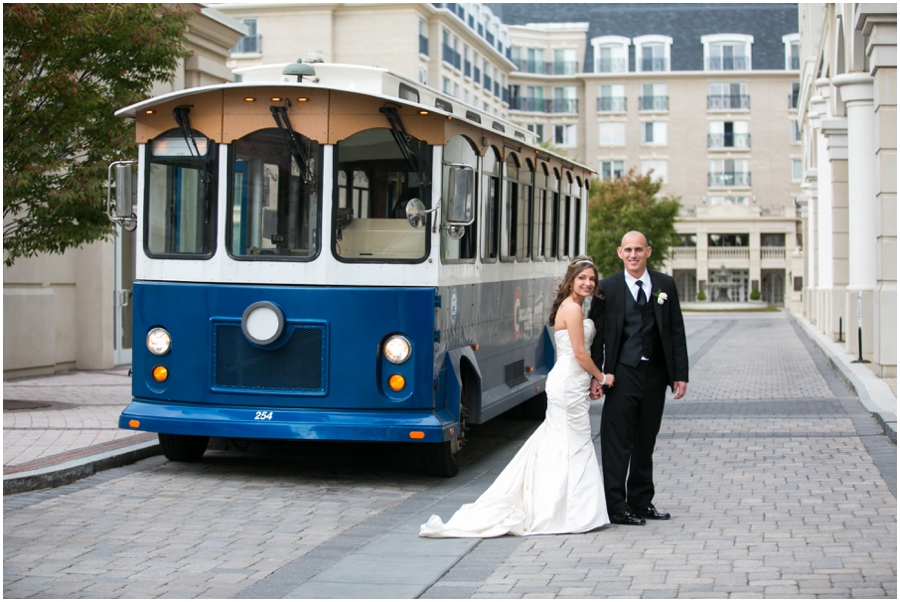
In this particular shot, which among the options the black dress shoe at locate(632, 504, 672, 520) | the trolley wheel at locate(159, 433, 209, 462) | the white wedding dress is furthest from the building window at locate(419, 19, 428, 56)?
the black dress shoe at locate(632, 504, 672, 520)

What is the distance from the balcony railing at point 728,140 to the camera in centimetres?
7694

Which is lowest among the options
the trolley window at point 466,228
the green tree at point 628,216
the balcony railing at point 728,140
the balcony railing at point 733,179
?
the trolley window at point 466,228

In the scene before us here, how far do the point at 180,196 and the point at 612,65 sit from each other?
238 feet

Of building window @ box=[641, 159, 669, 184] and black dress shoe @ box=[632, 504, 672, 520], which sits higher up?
building window @ box=[641, 159, 669, 184]

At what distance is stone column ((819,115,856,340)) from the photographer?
946 inches

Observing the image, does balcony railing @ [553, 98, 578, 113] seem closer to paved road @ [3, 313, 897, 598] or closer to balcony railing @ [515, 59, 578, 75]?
balcony railing @ [515, 59, 578, 75]

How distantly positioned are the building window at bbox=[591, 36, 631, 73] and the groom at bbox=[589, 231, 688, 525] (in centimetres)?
7342

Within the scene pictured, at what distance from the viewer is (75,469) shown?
371 inches

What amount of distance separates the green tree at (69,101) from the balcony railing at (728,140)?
66.9 meters

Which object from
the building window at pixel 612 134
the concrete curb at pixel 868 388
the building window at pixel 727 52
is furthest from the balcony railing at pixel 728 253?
the concrete curb at pixel 868 388

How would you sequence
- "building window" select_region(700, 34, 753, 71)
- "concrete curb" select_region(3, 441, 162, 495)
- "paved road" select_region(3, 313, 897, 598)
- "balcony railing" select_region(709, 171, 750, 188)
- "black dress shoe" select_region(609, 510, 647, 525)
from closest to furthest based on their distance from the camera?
1. "paved road" select_region(3, 313, 897, 598)
2. "black dress shoe" select_region(609, 510, 647, 525)
3. "concrete curb" select_region(3, 441, 162, 495)
4. "balcony railing" select_region(709, 171, 750, 188)
5. "building window" select_region(700, 34, 753, 71)

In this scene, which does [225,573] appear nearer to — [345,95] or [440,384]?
[440,384]

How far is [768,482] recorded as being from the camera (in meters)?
9.41

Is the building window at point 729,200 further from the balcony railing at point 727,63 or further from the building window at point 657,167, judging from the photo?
the balcony railing at point 727,63
